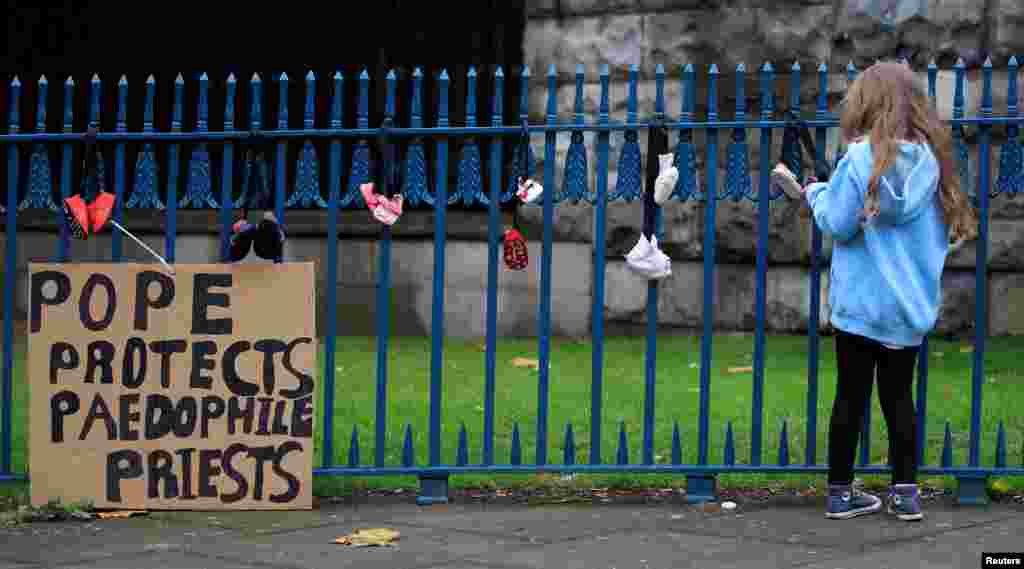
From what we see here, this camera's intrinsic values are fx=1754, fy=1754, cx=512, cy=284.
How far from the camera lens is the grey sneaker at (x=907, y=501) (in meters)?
6.42

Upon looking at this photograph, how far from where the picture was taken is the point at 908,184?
20.4 ft

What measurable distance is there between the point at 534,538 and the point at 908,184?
1820 mm

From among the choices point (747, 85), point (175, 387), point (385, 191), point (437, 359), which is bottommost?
point (175, 387)

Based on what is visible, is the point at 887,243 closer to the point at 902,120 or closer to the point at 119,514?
the point at 902,120

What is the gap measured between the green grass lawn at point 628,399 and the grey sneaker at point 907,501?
96 centimetres

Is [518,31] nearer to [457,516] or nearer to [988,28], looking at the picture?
[988,28]

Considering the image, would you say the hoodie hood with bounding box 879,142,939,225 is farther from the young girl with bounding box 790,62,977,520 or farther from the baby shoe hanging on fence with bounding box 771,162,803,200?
the baby shoe hanging on fence with bounding box 771,162,803,200

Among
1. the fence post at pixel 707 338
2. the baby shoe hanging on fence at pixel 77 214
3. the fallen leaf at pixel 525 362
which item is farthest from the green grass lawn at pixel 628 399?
the baby shoe hanging on fence at pixel 77 214

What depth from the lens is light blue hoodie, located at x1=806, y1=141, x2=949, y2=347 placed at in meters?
6.25

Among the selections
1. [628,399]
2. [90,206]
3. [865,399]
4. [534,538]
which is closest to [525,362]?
[628,399]

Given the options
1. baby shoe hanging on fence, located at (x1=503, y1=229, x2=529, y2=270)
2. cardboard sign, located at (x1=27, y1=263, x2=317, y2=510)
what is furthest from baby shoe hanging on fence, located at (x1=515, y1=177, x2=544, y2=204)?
cardboard sign, located at (x1=27, y1=263, x2=317, y2=510)

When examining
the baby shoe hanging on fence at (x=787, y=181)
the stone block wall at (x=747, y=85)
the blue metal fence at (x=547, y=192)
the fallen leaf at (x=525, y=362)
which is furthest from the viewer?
the stone block wall at (x=747, y=85)

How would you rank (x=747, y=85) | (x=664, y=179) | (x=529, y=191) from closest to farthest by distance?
(x=664, y=179) → (x=529, y=191) → (x=747, y=85)

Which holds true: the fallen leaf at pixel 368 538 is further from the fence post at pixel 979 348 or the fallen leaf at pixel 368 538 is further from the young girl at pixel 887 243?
the fence post at pixel 979 348
